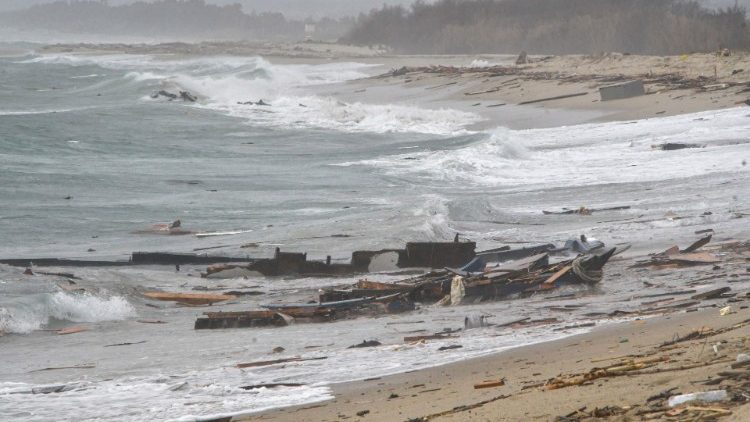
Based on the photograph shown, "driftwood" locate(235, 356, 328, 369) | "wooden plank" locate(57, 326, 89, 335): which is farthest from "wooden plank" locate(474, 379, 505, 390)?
"wooden plank" locate(57, 326, 89, 335)

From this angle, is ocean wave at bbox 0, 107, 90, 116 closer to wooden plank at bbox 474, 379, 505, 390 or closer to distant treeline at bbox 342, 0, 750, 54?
distant treeline at bbox 342, 0, 750, 54

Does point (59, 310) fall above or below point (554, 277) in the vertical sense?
below

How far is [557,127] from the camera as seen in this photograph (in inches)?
1280

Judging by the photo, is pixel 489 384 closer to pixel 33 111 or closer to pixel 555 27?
pixel 33 111

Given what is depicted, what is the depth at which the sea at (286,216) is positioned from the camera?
28.7 ft

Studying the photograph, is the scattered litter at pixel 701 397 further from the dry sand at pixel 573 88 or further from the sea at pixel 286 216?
the dry sand at pixel 573 88

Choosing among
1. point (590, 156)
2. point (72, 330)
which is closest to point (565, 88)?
point (590, 156)

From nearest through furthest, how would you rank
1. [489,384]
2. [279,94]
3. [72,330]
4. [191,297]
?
[489,384] → [72,330] → [191,297] → [279,94]

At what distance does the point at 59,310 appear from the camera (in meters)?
11.8

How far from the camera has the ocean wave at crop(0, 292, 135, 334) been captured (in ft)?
36.9

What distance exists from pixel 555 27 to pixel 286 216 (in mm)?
60349

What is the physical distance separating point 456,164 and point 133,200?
7.72 meters

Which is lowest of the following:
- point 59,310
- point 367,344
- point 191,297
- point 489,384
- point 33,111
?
point 191,297

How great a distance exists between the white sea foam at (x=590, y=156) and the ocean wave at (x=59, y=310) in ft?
37.8
